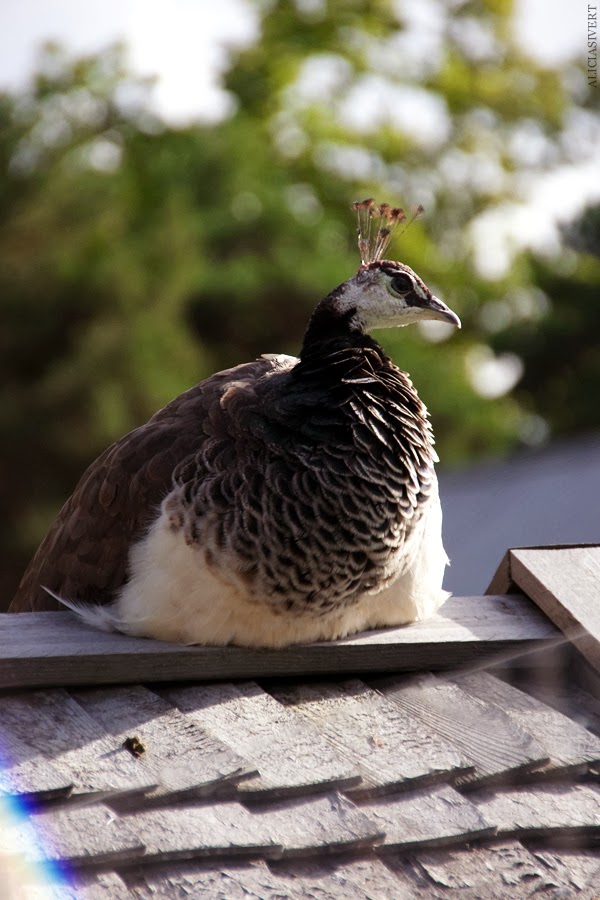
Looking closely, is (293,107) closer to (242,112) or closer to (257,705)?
(242,112)

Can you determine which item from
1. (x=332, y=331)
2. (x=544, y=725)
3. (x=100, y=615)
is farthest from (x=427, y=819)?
(x=332, y=331)

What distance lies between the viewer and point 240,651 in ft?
8.48

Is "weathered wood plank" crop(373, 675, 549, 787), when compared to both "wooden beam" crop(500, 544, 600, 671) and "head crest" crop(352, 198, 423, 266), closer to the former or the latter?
"wooden beam" crop(500, 544, 600, 671)

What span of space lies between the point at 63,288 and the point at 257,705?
1060cm

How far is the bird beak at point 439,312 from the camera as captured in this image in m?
3.06

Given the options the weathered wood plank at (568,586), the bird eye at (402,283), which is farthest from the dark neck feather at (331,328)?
the weathered wood plank at (568,586)

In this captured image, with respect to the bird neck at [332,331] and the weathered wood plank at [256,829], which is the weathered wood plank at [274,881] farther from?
the bird neck at [332,331]

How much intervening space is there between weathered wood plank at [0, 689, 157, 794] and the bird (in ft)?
1.18

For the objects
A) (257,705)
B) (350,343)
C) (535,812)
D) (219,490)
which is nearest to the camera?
(535,812)

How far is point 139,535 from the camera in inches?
112

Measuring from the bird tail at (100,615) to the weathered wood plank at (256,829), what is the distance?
0.71 meters

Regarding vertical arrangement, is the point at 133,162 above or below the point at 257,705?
above

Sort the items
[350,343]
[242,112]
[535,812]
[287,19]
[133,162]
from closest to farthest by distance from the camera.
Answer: [535,812]
[350,343]
[133,162]
[242,112]
[287,19]

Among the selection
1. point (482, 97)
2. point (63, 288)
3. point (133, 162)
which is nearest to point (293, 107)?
point (482, 97)
